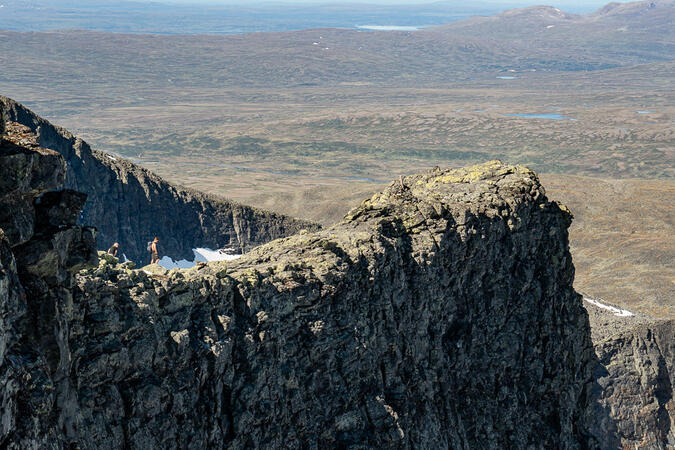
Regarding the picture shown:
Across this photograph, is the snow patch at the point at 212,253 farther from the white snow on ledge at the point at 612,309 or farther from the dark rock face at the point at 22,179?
the dark rock face at the point at 22,179

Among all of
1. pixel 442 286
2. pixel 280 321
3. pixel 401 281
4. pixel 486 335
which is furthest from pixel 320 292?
pixel 486 335

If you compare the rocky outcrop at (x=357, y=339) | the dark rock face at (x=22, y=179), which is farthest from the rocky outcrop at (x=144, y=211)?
the dark rock face at (x=22, y=179)

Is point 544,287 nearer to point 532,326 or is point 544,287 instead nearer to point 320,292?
point 532,326

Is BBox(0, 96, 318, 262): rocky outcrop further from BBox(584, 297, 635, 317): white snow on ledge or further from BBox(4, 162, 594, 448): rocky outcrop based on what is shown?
BBox(4, 162, 594, 448): rocky outcrop

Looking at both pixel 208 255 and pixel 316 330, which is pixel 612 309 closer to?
pixel 208 255

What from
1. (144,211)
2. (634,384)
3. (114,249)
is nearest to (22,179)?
(114,249)

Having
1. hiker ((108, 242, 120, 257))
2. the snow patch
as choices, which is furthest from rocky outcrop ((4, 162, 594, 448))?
the snow patch
